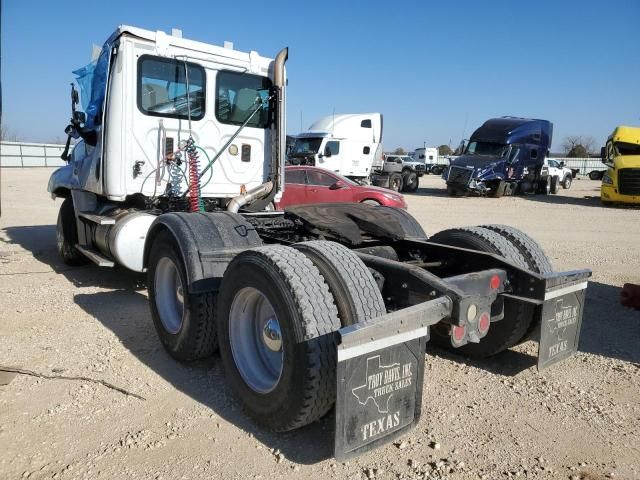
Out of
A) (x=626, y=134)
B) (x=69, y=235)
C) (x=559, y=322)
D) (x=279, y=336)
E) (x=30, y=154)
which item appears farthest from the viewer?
(x=30, y=154)

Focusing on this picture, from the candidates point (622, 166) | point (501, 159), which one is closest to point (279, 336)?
point (622, 166)

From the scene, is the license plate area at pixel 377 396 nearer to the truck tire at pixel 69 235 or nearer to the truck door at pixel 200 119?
the truck door at pixel 200 119

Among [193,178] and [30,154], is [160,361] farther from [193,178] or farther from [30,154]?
[30,154]

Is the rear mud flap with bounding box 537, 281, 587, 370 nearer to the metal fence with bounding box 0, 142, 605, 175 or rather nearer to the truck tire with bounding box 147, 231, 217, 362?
the truck tire with bounding box 147, 231, 217, 362

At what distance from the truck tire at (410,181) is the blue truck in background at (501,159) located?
9.39ft

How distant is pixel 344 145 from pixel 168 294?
707 inches

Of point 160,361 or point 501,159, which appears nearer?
point 160,361

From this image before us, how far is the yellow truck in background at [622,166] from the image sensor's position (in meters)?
17.8

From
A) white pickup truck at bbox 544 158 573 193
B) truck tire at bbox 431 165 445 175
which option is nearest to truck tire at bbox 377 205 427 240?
white pickup truck at bbox 544 158 573 193

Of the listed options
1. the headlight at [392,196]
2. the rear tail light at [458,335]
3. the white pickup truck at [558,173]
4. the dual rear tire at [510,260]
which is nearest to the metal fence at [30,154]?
the headlight at [392,196]

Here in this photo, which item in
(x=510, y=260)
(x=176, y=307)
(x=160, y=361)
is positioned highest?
(x=510, y=260)

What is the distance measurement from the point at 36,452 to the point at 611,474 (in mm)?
3047

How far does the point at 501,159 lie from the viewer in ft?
73.5

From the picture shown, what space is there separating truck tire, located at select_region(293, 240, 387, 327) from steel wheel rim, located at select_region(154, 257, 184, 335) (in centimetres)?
161
